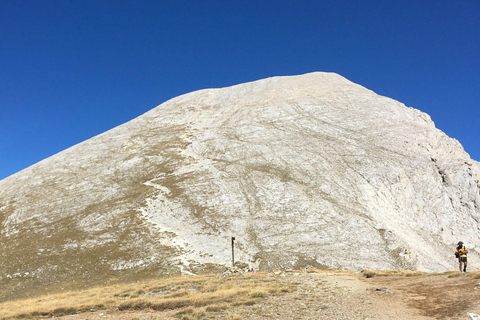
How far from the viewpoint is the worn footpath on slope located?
14.0 m

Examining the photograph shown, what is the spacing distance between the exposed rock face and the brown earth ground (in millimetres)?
18945

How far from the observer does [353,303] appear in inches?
636

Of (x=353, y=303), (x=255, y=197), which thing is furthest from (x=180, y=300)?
(x=255, y=197)

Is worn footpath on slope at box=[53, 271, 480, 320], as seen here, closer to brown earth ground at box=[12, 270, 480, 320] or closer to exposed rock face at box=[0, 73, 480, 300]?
brown earth ground at box=[12, 270, 480, 320]

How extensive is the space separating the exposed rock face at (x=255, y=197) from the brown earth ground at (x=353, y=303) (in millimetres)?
18945

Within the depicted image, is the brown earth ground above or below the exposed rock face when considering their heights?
below

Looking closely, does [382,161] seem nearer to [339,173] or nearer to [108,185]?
[339,173]

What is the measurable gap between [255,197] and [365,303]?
37.6 meters

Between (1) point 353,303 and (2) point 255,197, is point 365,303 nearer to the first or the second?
(1) point 353,303

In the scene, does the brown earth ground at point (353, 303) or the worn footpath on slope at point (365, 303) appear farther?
the brown earth ground at point (353, 303)

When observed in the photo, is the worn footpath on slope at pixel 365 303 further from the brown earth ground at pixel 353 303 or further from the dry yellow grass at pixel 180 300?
the dry yellow grass at pixel 180 300

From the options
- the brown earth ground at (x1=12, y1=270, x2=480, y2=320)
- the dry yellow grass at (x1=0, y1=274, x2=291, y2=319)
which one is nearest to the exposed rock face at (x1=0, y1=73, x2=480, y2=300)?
the dry yellow grass at (x1=0, y1=274, x2=291, y2=319)

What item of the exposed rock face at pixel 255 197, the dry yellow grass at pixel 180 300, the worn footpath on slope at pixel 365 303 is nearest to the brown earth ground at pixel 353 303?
the worn footpath on slope at pixel 365 303

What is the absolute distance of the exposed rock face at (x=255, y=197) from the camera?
137 ft
